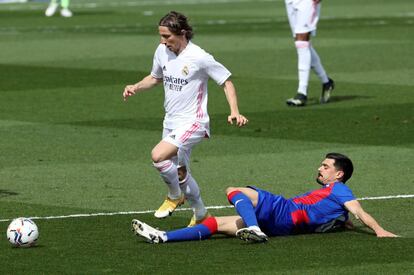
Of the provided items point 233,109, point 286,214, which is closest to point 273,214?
point 286,214

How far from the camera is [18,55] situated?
31609 millimetres

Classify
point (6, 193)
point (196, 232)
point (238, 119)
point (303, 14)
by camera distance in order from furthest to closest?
1. point (303, 14)
2. point (6, 193)
3. point (238, 119)
4. point (196, 232)

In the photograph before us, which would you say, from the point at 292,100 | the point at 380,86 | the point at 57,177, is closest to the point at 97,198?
the point at 57,177

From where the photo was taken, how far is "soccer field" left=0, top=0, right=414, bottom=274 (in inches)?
461

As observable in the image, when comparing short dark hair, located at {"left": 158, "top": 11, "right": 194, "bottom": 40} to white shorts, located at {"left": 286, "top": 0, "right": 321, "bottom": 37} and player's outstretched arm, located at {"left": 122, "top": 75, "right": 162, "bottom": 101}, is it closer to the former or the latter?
player's outstretched arm, located at {"left": 122, "top": 75, "right": 162, "bottom": 101}

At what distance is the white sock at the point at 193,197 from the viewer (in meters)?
13.1

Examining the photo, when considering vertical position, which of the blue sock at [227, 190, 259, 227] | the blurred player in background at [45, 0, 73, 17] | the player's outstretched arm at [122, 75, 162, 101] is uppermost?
the player's outstretched arm at [122, 75, 162, 101]

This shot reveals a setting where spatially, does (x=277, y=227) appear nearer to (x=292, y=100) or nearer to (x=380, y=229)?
(x=380, y=229)

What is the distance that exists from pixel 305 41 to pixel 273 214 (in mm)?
11201

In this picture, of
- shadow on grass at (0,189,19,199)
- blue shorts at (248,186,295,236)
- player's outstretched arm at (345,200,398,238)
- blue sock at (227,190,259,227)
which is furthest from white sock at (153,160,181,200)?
shadow on grass at (0,189,19,199)

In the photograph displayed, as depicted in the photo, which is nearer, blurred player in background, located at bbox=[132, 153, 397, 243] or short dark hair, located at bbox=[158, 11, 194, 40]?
blurred player in background, located at bbox=[132, 153, 397, 243]

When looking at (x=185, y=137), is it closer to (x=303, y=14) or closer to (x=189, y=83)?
(x=189, y=83)

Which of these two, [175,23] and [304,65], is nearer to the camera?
[175,23]

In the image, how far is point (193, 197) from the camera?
13180 mm
